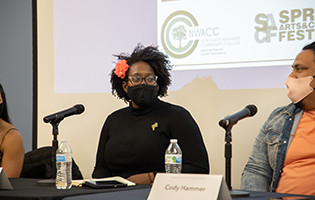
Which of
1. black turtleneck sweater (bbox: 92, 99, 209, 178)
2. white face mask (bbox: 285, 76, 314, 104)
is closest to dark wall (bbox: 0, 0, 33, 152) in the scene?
black turtleneck sweater (bbox: 92, 99, 209, 178)

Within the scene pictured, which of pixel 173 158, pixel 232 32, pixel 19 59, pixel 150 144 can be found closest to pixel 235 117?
pixel 173 158

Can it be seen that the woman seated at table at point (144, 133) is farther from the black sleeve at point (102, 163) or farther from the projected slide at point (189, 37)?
the projected slide at point (189, 37)

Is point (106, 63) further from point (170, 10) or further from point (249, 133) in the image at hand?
point (249, 133)

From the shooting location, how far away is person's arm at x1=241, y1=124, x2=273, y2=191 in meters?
2.21

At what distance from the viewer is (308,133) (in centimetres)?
214

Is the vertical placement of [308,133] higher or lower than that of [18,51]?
lower

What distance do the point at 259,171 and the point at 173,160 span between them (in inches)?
22.2

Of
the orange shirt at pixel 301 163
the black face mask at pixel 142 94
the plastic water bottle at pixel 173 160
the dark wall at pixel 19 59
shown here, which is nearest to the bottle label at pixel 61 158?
the plastic water bottle at pixel 173 160

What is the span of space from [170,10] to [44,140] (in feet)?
5.52

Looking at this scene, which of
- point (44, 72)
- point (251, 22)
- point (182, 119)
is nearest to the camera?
point (182, 119)

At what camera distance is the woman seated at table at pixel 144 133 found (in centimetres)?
233

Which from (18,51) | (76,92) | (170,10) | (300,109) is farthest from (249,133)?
(18,51)

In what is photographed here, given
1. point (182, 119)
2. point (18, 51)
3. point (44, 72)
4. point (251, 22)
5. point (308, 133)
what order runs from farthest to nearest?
point (18, 51)
point (44, 72)
point (251, 22)
point (182, 119)
point (308, 133)

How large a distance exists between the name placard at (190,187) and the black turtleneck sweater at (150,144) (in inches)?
33.6
